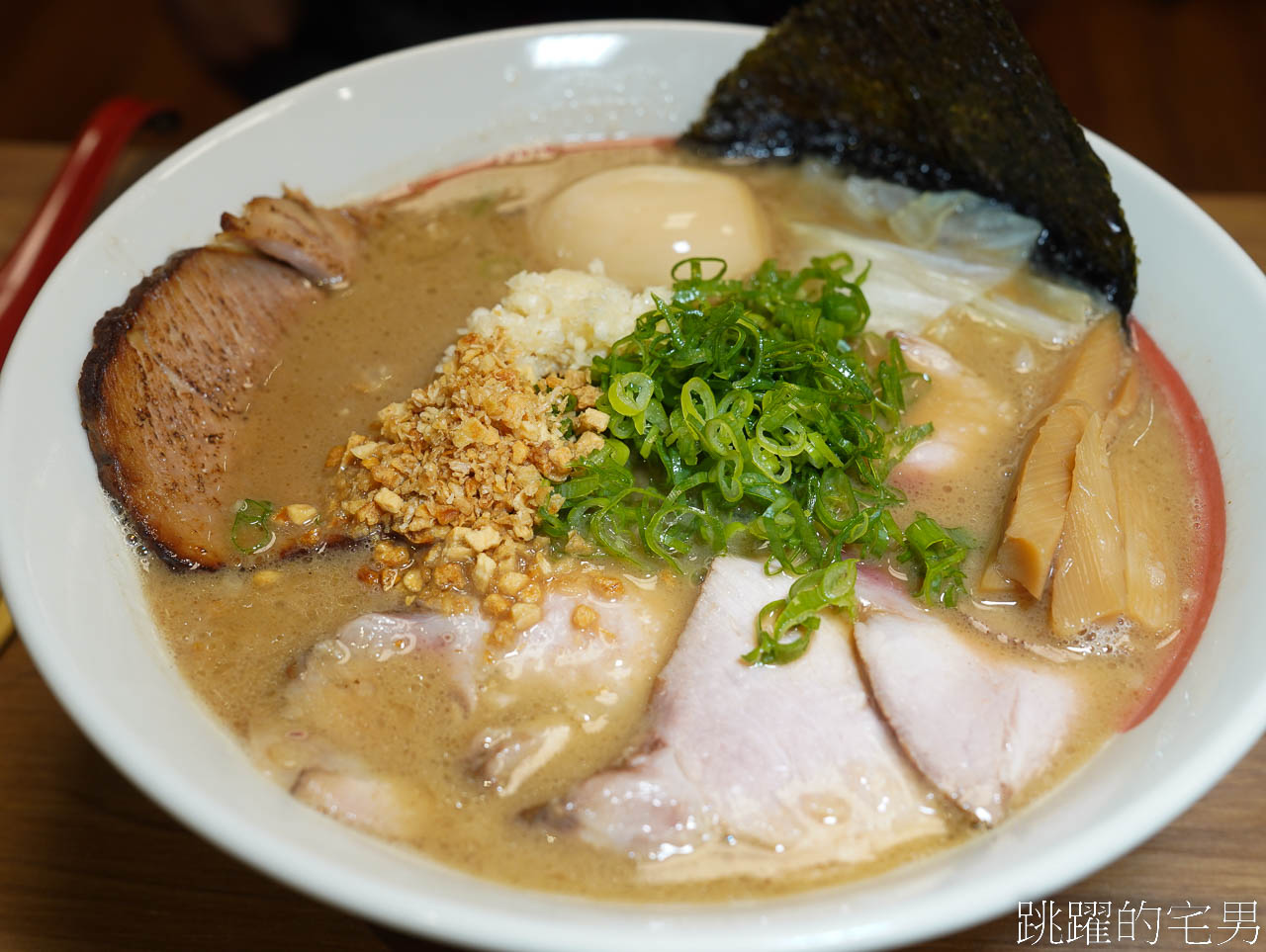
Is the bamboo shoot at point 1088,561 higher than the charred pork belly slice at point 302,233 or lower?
lower

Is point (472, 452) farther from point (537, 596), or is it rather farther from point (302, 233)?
point (302, 233)

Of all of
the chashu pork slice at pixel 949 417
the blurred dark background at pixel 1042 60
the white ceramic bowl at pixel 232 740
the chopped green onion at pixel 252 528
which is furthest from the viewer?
the blurred dark background at pixel 1042 60

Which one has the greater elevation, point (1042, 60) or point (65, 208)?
point (65, 208)

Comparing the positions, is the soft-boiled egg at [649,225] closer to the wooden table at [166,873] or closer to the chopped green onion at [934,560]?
the chopped green onion at [934,560]

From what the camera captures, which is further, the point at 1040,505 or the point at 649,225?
the point at 649,225

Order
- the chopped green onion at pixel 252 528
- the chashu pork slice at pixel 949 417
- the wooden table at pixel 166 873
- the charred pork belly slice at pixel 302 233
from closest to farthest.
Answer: the wooden table at pixel 166 873
the chopped green onion at pixel 252 528
the chashu pork slice at pixel 949 417
the charred pork belly slice at pixel 302 233

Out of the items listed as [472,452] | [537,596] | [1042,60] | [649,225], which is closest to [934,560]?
[537,596]

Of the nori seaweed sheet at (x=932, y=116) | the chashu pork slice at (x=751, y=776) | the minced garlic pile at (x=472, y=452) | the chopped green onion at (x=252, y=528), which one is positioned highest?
the nori seaweed sheet at (x=932, y=116)

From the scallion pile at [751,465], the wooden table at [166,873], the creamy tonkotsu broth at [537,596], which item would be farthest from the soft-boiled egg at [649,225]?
the wooden table at [166,873]
